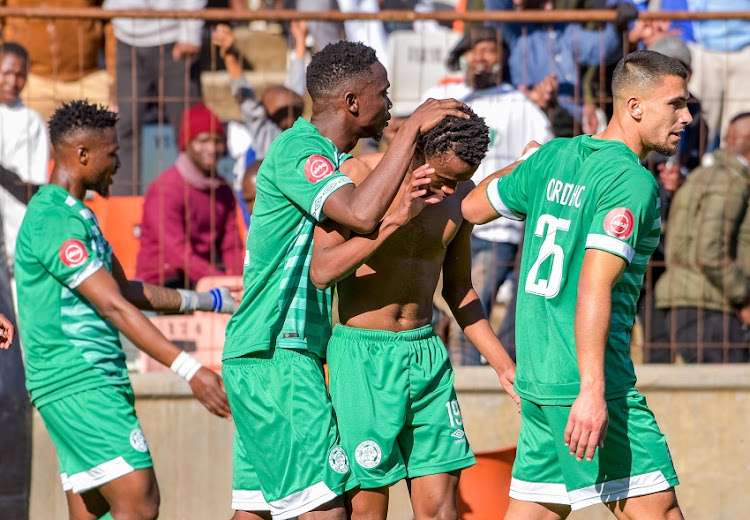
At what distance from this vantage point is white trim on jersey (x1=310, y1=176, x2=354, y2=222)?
14.0 ft

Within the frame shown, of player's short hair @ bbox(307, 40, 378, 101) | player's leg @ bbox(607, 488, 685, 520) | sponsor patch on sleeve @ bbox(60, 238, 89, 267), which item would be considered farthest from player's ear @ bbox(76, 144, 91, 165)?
player's leg @ bbox(607, 488, 685, 520)

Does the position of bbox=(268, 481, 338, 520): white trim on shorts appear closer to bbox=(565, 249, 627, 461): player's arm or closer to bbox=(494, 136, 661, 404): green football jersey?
bbox=(494, 136, 661, 404): green football jersey

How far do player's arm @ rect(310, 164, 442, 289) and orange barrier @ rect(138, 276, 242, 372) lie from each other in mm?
2838

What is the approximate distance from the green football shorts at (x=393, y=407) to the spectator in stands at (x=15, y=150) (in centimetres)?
318

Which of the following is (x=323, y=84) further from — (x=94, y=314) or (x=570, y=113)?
(x=570, y=113)

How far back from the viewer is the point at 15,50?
748 centimetres

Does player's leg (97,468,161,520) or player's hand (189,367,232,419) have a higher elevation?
player's hand (189,367,232,419)

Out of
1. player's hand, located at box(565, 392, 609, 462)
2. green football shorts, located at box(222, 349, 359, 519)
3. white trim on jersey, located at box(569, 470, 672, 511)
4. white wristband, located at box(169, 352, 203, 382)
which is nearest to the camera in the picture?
player's hand, located at box(565, 392, 609, 462)

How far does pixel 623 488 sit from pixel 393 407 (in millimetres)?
1049

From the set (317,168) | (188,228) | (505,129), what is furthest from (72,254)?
(505,129)

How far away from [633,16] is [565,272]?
3.56 metres

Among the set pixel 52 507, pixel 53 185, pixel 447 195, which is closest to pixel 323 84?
pixel 447 195

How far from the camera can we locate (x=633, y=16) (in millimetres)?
7312

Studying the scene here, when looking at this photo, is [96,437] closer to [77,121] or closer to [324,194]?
[77,121]
